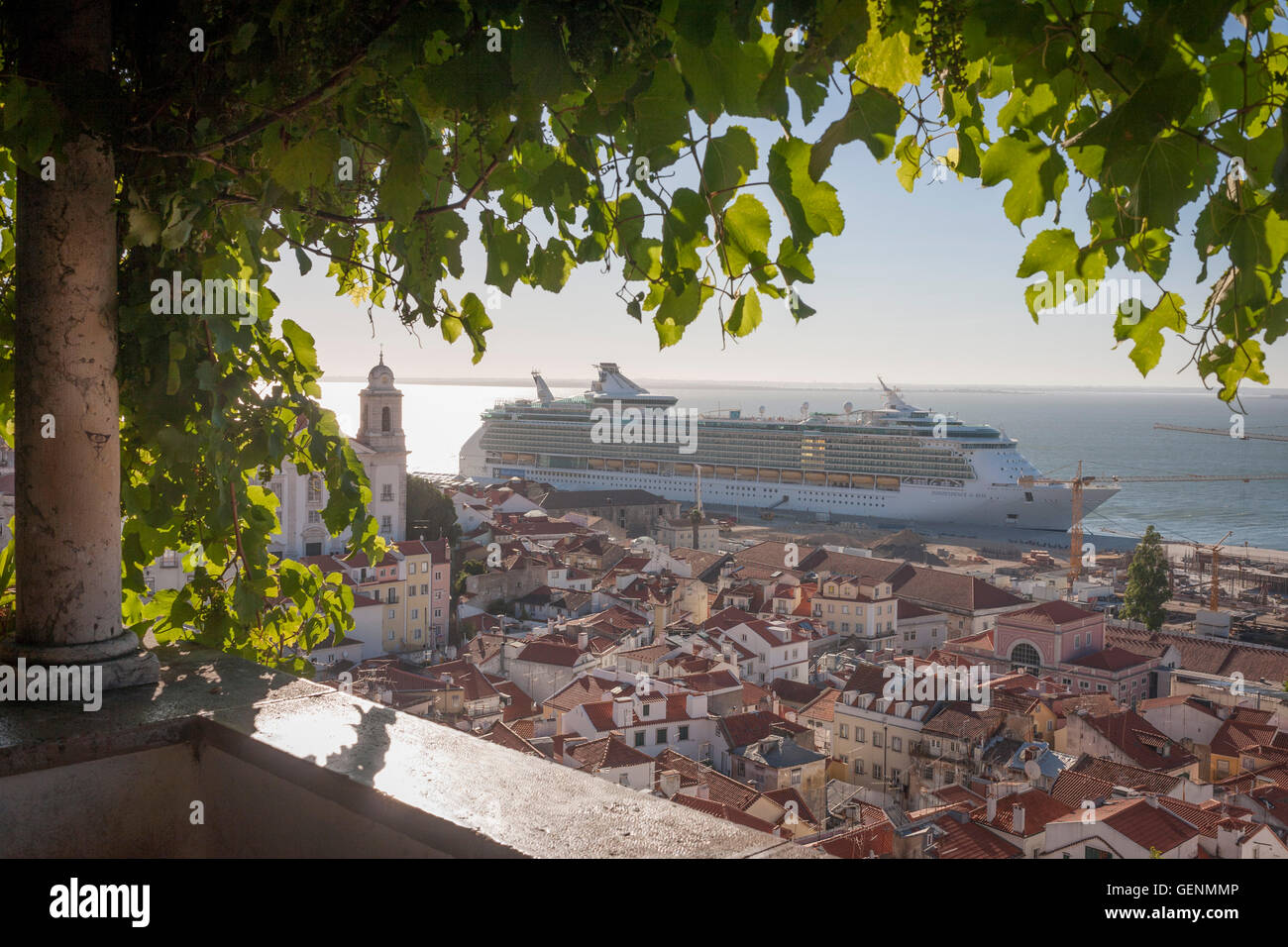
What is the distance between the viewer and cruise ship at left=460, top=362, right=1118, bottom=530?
34.7m

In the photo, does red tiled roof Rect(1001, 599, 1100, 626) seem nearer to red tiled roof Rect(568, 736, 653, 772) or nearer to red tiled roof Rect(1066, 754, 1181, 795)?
red tiled roof Rect(1066, 754, 1181, 795)

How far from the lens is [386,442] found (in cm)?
2258

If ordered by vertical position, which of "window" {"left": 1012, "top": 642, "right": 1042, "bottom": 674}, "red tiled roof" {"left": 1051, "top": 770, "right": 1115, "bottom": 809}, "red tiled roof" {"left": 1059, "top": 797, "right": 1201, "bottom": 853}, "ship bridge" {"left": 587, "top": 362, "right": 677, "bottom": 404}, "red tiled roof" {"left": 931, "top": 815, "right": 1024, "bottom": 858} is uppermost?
"ship bridge" {"left": 587, "top": 362, "right": 677, "bottom": 404}

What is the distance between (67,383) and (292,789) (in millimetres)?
629

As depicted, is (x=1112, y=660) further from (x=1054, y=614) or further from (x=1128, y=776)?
(x=1128, y=776)

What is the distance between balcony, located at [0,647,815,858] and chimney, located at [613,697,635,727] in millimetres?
9954

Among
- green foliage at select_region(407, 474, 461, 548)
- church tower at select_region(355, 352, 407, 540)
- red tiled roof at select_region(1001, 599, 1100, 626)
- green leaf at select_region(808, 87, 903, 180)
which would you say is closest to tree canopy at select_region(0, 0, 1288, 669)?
green leaf at select_region(808, 87, 903, 180)

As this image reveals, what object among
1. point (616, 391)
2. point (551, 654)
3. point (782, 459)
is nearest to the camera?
point (551, 654)

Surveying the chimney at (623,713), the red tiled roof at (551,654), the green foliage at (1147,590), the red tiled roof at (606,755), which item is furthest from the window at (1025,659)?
the red tiled roof at (606,755)

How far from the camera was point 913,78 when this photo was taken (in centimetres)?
78

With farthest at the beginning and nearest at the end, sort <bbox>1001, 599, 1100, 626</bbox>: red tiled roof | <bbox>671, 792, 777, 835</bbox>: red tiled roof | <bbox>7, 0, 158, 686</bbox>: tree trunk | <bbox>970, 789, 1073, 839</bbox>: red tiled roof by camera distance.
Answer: <bbox>1001, 599, 1100, 626</bbox>: red tiled roof → <bbox>970, 789, 1073, 839</bbox>: red tiled roof → <bbox>671, 792, 777, 835</bbox>: red tiled roof → <bbox>7, 0, 158, 686</bbox>: tree trunk

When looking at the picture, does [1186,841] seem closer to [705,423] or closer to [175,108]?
[175,108]

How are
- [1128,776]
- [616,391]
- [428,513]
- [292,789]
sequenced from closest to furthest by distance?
[292,789], [1128,776], [428,513], [616,391]

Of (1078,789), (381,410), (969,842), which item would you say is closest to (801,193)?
(969,842)
